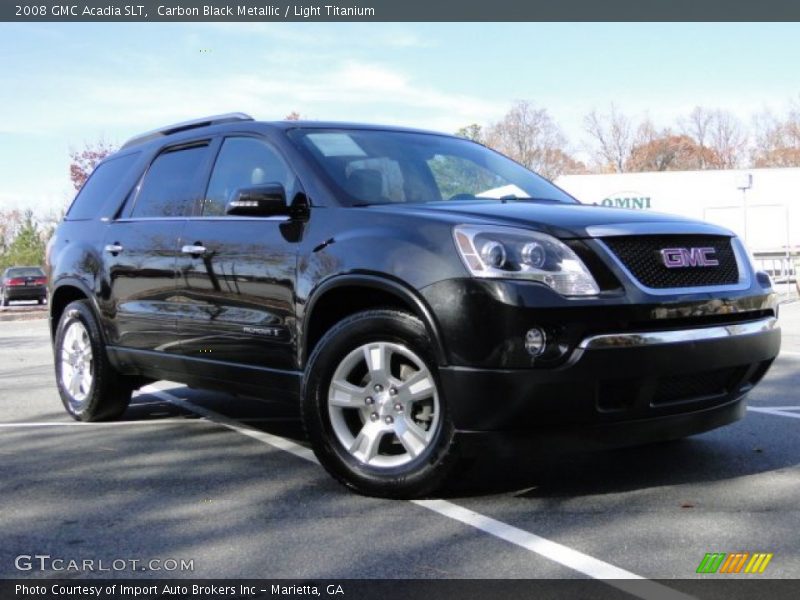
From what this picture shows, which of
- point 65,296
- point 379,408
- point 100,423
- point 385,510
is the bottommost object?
point 100,423

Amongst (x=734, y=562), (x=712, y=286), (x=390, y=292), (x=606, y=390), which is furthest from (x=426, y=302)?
(x=734, y=562)

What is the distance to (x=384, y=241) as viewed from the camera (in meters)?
4.02

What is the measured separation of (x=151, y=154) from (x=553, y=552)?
13.2 ft

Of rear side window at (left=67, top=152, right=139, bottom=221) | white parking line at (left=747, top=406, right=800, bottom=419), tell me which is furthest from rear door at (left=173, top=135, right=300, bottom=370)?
white parking line at (left=747, top=406, right=800, bottom=419)

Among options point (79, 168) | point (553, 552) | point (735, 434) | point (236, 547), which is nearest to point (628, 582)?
point (553, 552)

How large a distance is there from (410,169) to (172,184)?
5.34ft

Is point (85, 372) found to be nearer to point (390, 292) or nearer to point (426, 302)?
point (390, 292)

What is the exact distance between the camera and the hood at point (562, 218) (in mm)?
3818

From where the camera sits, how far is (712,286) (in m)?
4.04

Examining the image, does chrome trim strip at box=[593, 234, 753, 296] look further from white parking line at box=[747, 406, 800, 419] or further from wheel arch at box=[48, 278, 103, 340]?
wheel arch at box=[48, 278, 103, 340]

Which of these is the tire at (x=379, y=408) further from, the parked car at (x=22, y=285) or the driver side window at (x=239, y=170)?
the parked car at (x=22, y=285)

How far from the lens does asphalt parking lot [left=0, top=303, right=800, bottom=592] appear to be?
10.5 ft

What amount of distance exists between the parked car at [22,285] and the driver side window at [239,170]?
3480cm

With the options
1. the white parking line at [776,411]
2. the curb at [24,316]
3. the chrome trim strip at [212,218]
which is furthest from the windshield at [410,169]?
the curb at [24,316]
